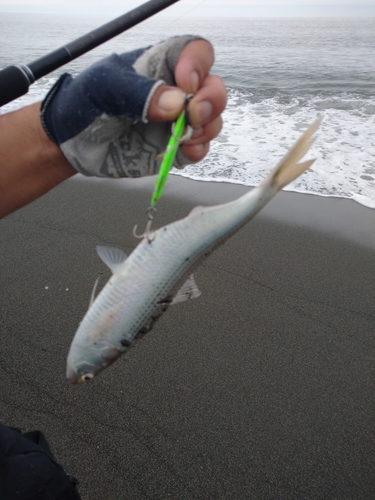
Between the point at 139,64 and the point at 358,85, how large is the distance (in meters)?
13.8

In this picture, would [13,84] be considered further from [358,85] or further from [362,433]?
[358,85]

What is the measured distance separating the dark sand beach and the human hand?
2085 mm

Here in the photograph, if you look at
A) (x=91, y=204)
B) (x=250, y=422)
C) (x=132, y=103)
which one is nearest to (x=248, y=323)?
(x=250, y=422)

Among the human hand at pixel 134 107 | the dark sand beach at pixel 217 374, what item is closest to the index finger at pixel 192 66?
the human hand at pixel 134 107

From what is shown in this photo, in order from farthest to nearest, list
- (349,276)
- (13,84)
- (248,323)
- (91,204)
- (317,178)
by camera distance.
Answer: (317,178), (91,204), (349,276), (248,323), (13,84)

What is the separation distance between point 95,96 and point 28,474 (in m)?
1.86

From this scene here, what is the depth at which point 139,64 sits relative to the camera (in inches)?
77.4

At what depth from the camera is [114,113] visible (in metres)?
1.84

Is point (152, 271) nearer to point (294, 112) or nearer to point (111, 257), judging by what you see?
point (111, 257)

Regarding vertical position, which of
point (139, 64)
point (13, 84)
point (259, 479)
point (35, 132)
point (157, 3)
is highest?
point (157, 3)

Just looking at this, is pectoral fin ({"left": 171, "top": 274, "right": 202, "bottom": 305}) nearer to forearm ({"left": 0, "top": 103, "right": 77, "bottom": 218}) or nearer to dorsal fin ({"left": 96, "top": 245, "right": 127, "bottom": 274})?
dorsal fin ({"left": 96, "top": 245, "right": 127, "bottom": 274})

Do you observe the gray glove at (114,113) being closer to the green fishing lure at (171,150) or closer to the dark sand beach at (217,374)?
the green fishing lure at (171,150)

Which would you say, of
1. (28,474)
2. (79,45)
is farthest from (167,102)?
(28,474)

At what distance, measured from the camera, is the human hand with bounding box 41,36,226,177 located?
1686mm
